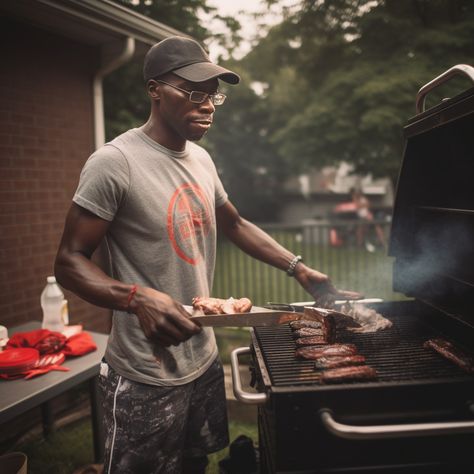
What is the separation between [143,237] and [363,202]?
1898cm

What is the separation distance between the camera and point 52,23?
14.3 feet

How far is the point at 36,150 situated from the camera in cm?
453

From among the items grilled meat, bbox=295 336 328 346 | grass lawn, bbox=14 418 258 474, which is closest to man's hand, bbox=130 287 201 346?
grilled meat, bbox=295 336 328 346

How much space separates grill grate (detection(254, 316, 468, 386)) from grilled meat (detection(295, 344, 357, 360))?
0.12ft

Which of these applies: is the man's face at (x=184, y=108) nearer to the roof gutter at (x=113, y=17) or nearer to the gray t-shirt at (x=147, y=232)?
the gray t-shirt at (x=147, y=232)

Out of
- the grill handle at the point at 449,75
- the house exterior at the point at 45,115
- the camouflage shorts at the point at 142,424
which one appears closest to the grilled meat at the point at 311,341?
the camouflage shorts at the point at 142,424

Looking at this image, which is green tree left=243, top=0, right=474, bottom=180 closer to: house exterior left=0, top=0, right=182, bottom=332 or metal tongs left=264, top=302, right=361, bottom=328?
house exterior left=0, top=0, right=182, bottom=332

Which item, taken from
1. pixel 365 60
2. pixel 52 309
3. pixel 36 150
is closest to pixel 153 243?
pixel 52 309

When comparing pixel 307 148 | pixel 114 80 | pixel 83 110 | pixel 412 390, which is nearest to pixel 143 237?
pixel 412 390

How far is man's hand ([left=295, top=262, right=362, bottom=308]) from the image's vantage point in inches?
105

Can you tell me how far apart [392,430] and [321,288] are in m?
1.24

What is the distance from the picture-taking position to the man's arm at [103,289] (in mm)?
1751

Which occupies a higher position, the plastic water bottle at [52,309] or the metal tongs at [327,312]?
the metal tongs at [327,312]

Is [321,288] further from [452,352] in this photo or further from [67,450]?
[67,450]
